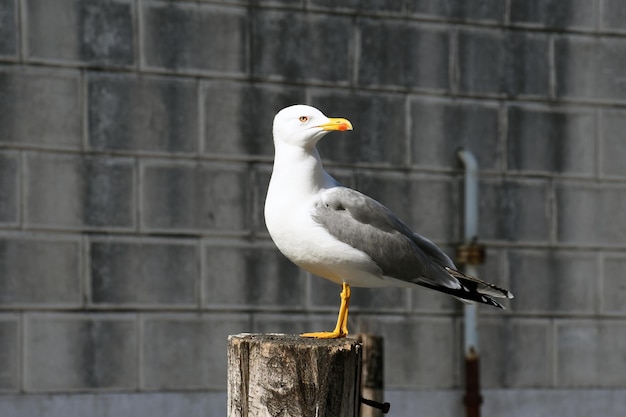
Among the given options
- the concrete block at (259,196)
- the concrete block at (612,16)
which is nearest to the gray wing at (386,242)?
the concrete block at (259,196)

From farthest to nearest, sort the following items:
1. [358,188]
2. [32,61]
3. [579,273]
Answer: [579,273] → [358,188] → [32,61]

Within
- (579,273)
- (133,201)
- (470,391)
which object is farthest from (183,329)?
(579,273)

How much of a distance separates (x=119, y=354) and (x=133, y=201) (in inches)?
39.1

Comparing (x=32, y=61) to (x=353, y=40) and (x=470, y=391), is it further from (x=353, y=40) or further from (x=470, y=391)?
(x=470, y=391)

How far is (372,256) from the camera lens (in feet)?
14.4

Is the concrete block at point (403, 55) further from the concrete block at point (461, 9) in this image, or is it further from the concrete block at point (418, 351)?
the concrete block at point (418, 351)

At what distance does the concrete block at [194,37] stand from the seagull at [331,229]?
3105 mm

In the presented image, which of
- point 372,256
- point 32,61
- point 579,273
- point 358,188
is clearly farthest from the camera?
point 579,273

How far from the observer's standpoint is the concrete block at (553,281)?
8062mm

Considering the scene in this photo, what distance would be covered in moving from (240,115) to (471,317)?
7.14 feet

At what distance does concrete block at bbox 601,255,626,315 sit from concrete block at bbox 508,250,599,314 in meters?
0.07

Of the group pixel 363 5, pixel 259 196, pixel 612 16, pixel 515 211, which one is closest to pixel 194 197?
pixel 259 196

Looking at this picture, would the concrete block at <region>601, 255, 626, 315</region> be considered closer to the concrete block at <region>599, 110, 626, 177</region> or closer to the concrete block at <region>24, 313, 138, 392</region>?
the concrete block at <region>599, 110, 626, 177</region>

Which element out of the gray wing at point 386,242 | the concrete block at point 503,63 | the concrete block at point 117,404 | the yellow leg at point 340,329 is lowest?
the concrete block at point 117,404
